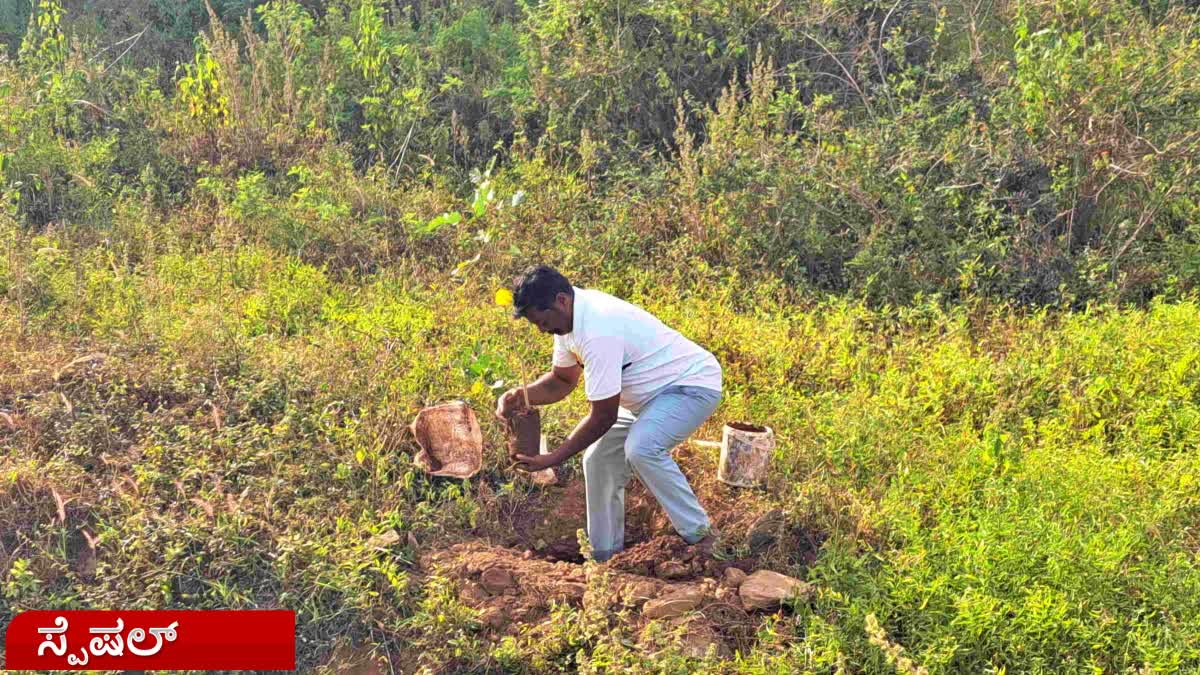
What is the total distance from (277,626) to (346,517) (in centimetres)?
60

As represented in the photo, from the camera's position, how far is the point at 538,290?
398 centimetres

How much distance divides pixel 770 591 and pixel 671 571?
0.44 metres

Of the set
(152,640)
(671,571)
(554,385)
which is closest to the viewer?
(152,640)

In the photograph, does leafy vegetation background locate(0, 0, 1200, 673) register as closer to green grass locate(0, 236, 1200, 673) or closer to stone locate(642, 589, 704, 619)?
green grass locate(0, 236, 1200, 673)

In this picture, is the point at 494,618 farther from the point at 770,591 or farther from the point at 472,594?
the point at 770,591

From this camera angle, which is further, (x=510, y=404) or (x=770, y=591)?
(x=510, y=404)

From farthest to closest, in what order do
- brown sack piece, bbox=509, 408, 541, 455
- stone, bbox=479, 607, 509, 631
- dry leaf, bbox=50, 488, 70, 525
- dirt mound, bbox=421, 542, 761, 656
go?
1. brown sack piece, bbox=509, 408, 541, 455
2. dry leaf, bbox=50, 488, 70, 525
3. stone, bbox=479, 607, 509, 631
4. dirt mound, bbox=421, 542, 761, 656

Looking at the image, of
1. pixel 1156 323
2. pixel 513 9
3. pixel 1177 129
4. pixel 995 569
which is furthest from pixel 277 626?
pixel 513 9

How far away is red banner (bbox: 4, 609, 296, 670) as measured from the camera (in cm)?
369

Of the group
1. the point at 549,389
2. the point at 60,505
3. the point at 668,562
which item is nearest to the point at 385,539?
the point at 549,389

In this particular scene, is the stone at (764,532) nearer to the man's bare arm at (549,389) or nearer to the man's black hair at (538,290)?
the man's bare arm at (549,389)

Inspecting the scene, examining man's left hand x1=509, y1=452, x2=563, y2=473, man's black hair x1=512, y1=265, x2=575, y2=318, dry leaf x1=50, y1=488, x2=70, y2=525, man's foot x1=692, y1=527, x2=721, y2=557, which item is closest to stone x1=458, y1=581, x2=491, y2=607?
man's left hand x1=509, y1=452, x2=563, y2=473

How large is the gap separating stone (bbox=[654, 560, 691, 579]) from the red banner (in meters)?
1.35

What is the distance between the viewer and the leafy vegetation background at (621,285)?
4.01m
